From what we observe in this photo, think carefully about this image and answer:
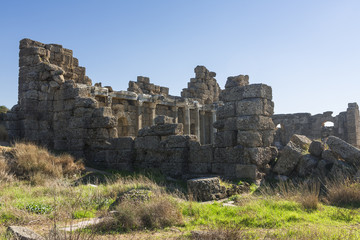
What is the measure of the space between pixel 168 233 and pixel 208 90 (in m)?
25.8

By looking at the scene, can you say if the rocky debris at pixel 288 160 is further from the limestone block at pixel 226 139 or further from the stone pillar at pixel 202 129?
the stone pillar at pixel 202 129

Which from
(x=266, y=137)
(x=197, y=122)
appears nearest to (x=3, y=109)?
(x=197, y=122)

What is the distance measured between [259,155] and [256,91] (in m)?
2.06

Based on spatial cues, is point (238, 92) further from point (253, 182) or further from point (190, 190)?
point (190, 190)

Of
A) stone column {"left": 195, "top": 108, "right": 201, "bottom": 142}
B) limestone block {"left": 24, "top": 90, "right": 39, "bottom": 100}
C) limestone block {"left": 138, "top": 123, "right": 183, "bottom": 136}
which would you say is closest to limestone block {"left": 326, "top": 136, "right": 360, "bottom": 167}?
limestone block {"left": 138, "top": 123, "right": 183, "bottom": 136}

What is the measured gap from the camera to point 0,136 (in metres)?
13.9

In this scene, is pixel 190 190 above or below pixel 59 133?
below

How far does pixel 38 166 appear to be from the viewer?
10328mm

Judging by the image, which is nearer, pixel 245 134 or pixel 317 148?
pixel 317 148

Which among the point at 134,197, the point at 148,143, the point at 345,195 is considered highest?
the point at 148,143

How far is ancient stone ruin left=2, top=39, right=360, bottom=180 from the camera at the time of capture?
10523mm

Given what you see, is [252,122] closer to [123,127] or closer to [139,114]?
[139,114]

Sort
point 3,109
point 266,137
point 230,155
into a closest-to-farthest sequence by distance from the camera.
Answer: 1. point 266,137
2. point 230,155
3. point 3,109

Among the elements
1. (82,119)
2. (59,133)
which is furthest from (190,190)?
(59,133)
